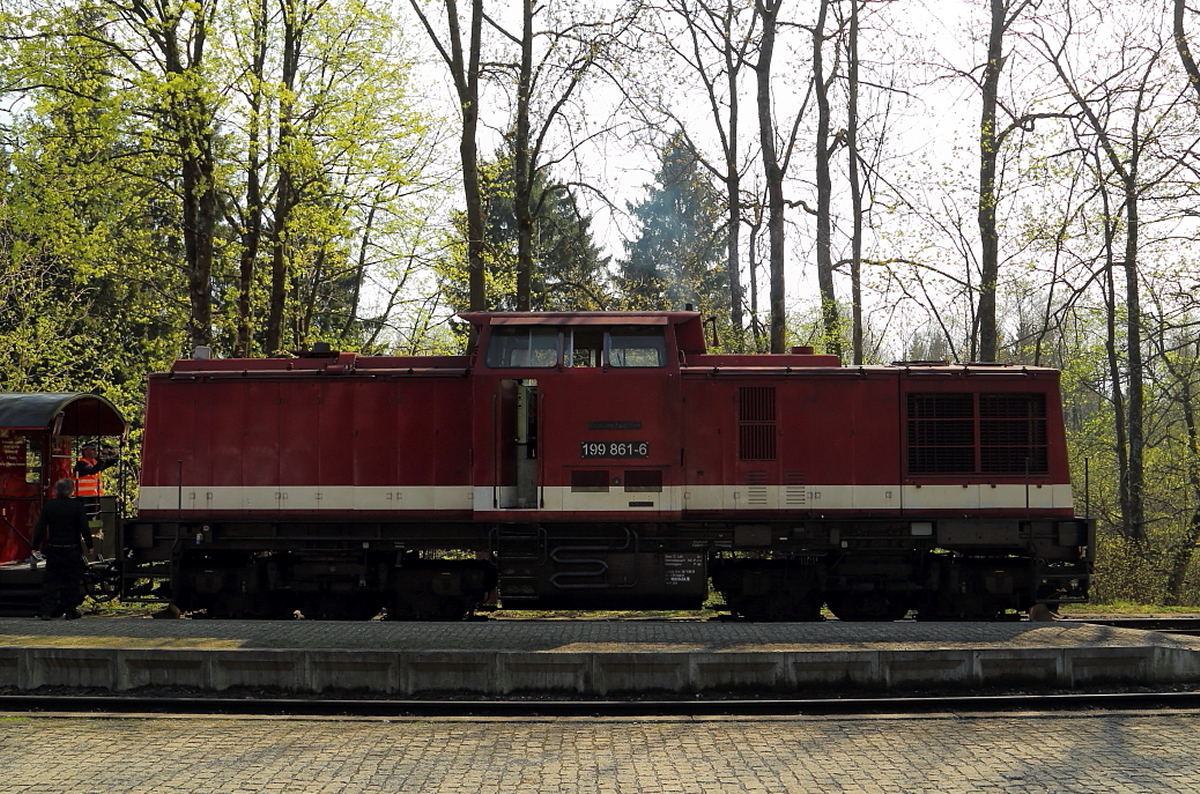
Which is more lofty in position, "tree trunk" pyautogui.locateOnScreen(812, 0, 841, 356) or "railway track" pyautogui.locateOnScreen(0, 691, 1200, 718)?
"tree trunk" pyautogui.locateOnScreen(812, 0, 841, 356)

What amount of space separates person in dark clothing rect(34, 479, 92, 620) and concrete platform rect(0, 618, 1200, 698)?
2.31 meters

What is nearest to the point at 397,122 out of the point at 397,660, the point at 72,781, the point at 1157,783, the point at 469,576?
the point at 469,576

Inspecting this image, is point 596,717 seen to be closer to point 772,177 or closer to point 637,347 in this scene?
point 637,347

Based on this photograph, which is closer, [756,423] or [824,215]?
[756,423]

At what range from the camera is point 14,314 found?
2405 cm

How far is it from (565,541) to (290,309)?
1690cm

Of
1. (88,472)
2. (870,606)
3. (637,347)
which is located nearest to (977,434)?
(870,606)

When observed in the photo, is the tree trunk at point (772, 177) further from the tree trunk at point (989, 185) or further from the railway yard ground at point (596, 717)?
the railway yard ground at point (596, 717)

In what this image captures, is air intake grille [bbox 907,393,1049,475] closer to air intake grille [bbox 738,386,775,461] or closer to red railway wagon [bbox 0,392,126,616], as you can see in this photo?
air intake grille [bbox 738,386,775,461]

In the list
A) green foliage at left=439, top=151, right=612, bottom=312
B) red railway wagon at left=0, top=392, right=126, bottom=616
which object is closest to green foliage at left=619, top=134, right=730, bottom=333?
green foliage at left=439, top=151, right=612, bottom=312

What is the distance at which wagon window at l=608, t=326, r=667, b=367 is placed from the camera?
11.9 meters

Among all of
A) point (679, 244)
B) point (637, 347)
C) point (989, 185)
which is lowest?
point (637, 347)

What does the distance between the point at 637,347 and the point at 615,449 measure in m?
1.29

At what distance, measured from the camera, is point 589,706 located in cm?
861
